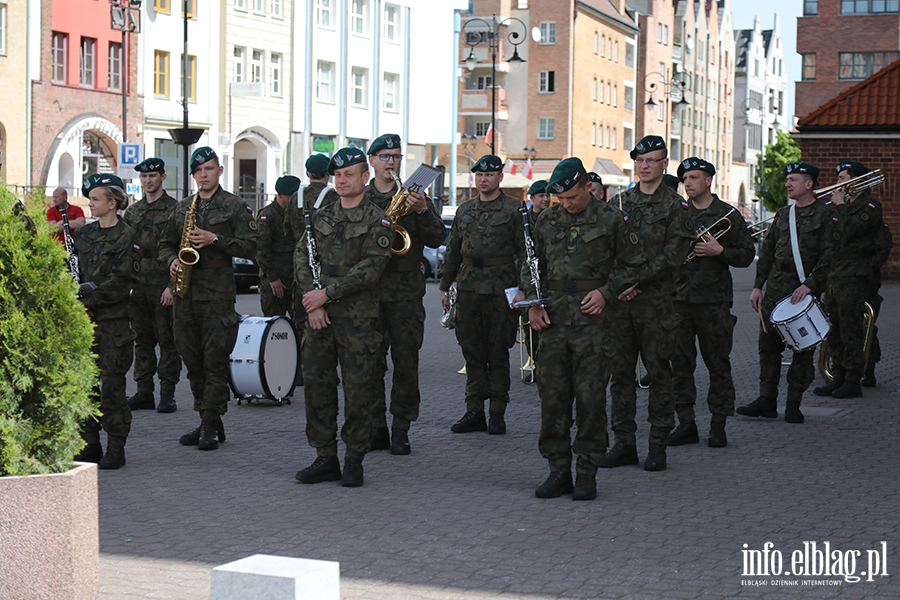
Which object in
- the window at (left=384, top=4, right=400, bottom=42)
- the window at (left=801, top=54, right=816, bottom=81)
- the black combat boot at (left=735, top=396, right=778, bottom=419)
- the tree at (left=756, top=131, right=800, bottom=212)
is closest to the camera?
the black combat boot at (left=735, top=396, right=778, bottom=419)

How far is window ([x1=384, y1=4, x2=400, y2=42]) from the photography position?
2185 inches

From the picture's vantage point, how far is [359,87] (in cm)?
5422

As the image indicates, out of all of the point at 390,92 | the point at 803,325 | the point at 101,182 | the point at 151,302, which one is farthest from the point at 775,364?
the point at 390,92

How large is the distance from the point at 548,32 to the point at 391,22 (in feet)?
73.7

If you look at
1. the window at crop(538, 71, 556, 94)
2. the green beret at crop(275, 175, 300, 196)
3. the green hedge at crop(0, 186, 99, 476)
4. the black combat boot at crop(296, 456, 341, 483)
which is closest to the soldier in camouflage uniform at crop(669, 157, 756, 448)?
the black combat boot at crop(296, 456, 341, 483)

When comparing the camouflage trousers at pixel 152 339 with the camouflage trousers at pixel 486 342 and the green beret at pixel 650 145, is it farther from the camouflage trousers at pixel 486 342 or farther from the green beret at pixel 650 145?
the green beret at pixel 650 145

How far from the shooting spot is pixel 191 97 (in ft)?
147

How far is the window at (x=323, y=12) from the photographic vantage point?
51344 millimetres

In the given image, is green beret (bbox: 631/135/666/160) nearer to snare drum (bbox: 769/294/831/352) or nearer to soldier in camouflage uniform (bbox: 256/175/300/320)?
snare drum (bbox: 769/294/831/352)

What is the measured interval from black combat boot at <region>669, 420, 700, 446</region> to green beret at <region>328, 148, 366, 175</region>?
325cm

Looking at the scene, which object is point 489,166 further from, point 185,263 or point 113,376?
point 113,376

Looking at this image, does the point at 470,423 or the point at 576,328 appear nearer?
the point at 576,328

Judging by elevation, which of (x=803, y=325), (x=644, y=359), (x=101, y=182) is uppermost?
(x=101, y=182)

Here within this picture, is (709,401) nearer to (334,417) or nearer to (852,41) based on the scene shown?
(334,417)
